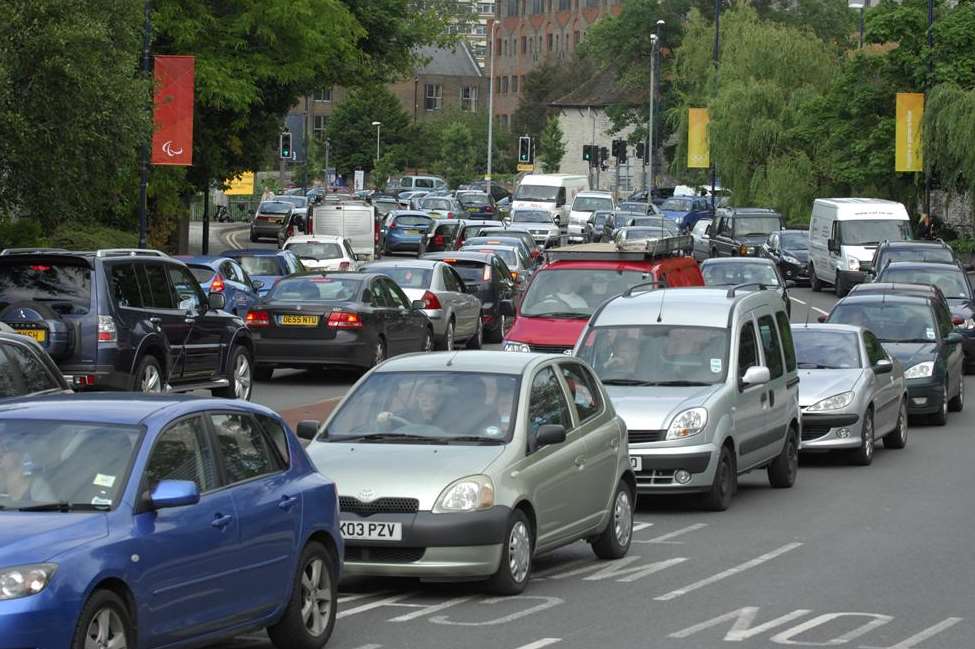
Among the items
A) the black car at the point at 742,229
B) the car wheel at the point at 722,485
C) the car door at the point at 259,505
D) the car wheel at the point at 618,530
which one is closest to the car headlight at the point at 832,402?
the car wheel at the point at 722,485

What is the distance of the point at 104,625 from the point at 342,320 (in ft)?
60.0

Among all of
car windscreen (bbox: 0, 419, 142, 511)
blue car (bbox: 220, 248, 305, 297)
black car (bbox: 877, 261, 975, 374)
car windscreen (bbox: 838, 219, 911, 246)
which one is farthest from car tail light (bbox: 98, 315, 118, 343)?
car windscreen (bbox: 838, 219, 911, 246)

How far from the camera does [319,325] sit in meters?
26.0

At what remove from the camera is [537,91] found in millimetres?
148250

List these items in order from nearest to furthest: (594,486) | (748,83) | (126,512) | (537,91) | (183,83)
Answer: (126,512)
(594,486)
(183,83)
(748,83)
(537,91)

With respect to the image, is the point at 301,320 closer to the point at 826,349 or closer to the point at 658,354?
the point at 826,349

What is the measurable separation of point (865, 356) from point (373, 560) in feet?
35.0

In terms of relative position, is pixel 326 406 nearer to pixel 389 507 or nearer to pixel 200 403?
pixel 389 507

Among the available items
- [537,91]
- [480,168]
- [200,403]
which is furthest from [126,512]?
[537,91]

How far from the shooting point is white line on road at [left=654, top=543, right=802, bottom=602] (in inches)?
466

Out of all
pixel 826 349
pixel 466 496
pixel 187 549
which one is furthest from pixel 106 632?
pixel 826 349

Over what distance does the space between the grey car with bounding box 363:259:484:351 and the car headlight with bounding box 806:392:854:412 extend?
462 inches

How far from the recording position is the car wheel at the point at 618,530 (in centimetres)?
1308

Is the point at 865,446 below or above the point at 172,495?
below
